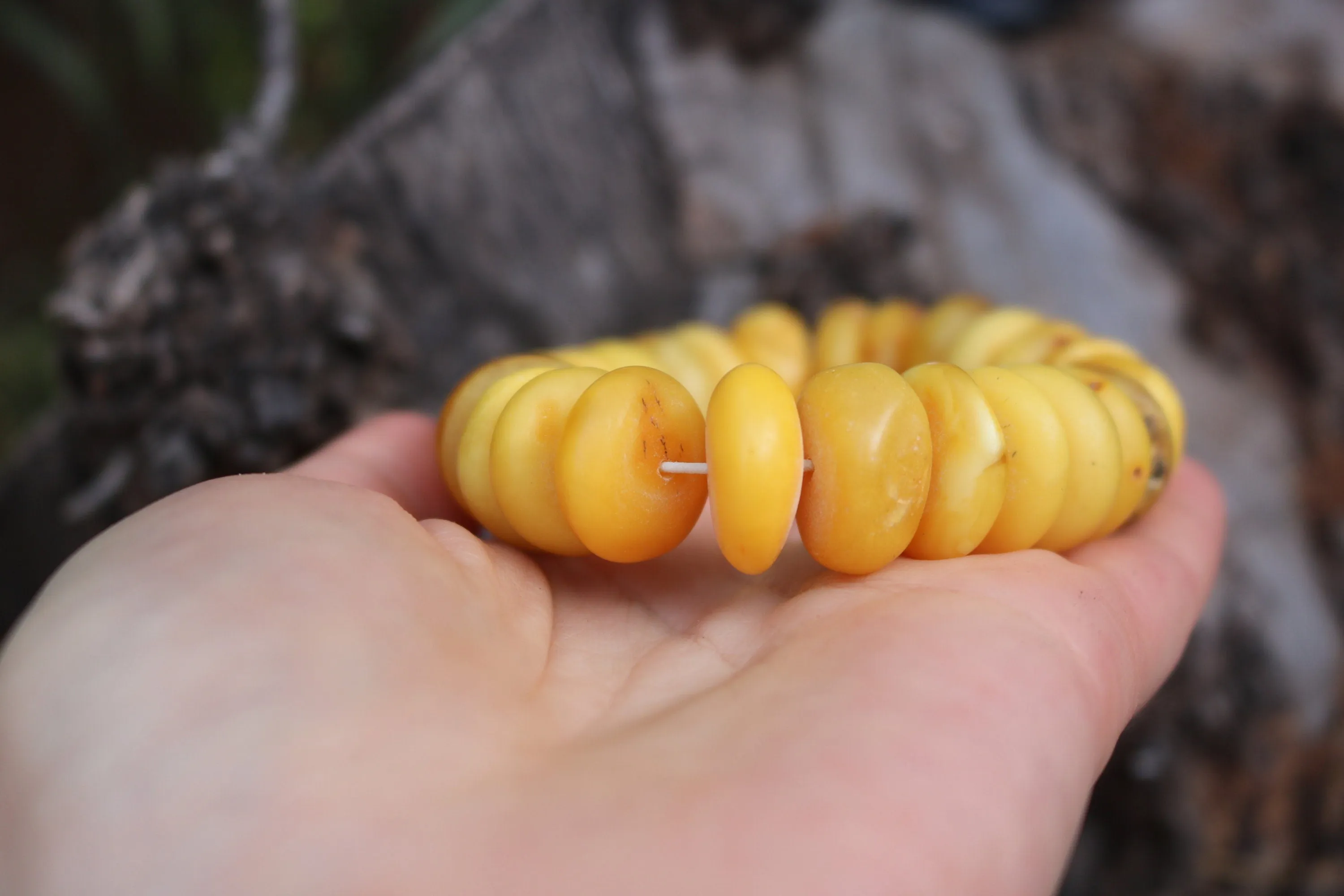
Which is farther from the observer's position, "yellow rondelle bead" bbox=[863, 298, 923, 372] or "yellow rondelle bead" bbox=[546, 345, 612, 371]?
"yellow rondelle bead" bbox=[863, 298, 923, 372]

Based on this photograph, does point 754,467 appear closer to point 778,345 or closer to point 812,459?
point 812,459

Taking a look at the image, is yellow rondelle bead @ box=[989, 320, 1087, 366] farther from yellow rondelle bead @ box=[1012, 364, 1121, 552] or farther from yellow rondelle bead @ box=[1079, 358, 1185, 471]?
yellow rondelle bead @ box=[1012, 364, 1121, 552]

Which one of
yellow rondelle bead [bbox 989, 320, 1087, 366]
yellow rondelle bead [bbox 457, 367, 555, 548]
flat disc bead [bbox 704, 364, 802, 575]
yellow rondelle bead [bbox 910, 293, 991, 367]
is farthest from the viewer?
yellow rondelle bead [bbox 910, 293, 991, 367]

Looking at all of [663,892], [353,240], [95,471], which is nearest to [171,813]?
[663,892]

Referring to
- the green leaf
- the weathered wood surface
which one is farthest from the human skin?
the green leaf

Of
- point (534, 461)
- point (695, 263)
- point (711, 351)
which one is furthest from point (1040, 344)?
point (695, 263)

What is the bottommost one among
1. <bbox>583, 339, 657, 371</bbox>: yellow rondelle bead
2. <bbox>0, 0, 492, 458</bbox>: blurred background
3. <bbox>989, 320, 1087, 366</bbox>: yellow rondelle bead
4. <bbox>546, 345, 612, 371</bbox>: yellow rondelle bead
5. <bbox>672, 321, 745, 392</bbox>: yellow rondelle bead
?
<bbox>989, 320, 1087, 366</bbox>: yellow rondelle bead
